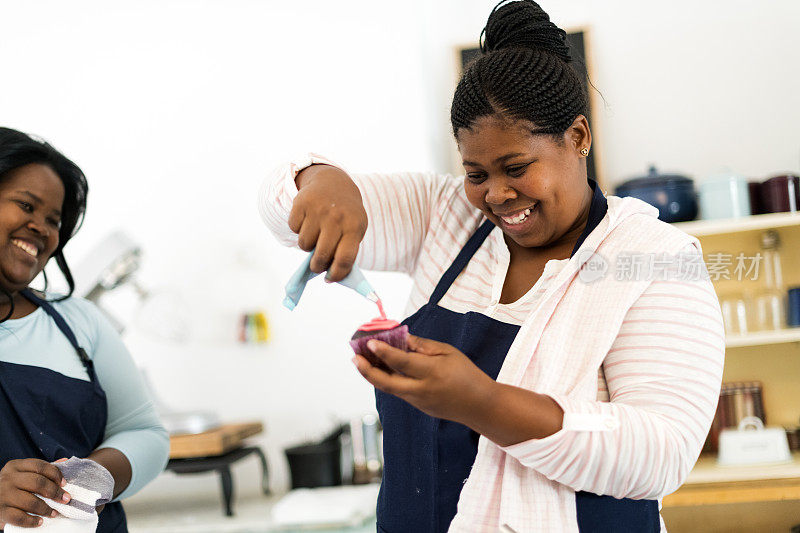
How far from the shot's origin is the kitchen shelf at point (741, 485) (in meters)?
2.41

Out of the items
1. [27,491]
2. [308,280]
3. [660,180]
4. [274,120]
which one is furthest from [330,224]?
[274,120]

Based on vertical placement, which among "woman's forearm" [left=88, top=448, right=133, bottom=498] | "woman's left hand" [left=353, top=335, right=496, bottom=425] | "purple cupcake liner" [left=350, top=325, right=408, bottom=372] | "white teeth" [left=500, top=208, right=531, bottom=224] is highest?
"white teeth" [left=500, top=208, right=531, bottom=224]

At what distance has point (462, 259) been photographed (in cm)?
121

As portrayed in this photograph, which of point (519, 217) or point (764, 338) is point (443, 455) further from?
point (764, 338)

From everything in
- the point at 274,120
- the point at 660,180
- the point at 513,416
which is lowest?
the point at 513,416

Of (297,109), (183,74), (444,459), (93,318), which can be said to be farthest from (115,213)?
(444,459)

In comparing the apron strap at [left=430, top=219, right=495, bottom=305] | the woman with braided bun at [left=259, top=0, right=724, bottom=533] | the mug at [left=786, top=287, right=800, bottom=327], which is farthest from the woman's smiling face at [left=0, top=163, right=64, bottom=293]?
the mug at [left=786, top=287, right=800, bottom=327]

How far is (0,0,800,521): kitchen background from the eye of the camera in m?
2.85

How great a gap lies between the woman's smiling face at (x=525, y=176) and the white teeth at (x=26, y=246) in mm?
895

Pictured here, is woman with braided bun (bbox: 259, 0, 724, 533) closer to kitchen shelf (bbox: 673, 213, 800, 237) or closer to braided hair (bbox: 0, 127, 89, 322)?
braided hair (bbox: 0, 127, 89, 322)

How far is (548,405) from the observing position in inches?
34.7

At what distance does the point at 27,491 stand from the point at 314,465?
146 centimetres

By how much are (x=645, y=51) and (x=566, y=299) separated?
2177 millimetres

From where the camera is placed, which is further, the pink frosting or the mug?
the mug
